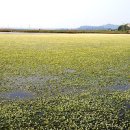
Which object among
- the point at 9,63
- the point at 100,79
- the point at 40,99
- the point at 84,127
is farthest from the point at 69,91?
the point at 9,63

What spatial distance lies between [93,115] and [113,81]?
11.4 feet

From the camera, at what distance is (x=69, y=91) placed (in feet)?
25.6

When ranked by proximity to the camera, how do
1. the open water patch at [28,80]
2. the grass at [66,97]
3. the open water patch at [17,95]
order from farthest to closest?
Result: the open water patch at [28,80], the open water patch at [17,95], the grass at [66,97]

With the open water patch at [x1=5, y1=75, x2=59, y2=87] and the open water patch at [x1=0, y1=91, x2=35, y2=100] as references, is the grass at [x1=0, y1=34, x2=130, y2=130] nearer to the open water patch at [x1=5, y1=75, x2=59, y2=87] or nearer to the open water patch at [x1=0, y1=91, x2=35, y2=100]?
the open water patch at [x1=5, y1=75, x2=59, y2=87]

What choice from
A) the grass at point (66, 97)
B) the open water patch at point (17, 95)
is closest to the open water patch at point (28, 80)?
the grass at point (66, 97)

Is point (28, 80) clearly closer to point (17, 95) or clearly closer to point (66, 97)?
point (17, 95)

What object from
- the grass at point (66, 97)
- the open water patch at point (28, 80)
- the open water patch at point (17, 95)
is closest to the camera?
the grass at point (66, 97)

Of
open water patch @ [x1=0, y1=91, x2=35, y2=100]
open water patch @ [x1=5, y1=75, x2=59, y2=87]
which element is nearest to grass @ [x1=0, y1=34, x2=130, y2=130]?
open water patch @ [x1=5, y1=75, x2=59, y2=87]

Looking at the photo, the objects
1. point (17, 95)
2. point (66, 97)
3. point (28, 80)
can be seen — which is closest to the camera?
point (66, 97)

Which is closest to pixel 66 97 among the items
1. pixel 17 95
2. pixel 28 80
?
pixel 17 95

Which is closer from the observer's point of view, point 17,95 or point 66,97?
point 66,97

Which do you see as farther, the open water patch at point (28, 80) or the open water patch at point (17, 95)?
the open water patch at point (28, 80)

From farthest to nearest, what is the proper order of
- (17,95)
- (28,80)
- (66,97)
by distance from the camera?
(28,80) < (17,95) < (66,97)

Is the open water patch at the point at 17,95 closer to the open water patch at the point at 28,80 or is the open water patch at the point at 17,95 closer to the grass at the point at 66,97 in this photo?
the grass at the point at 66,97
